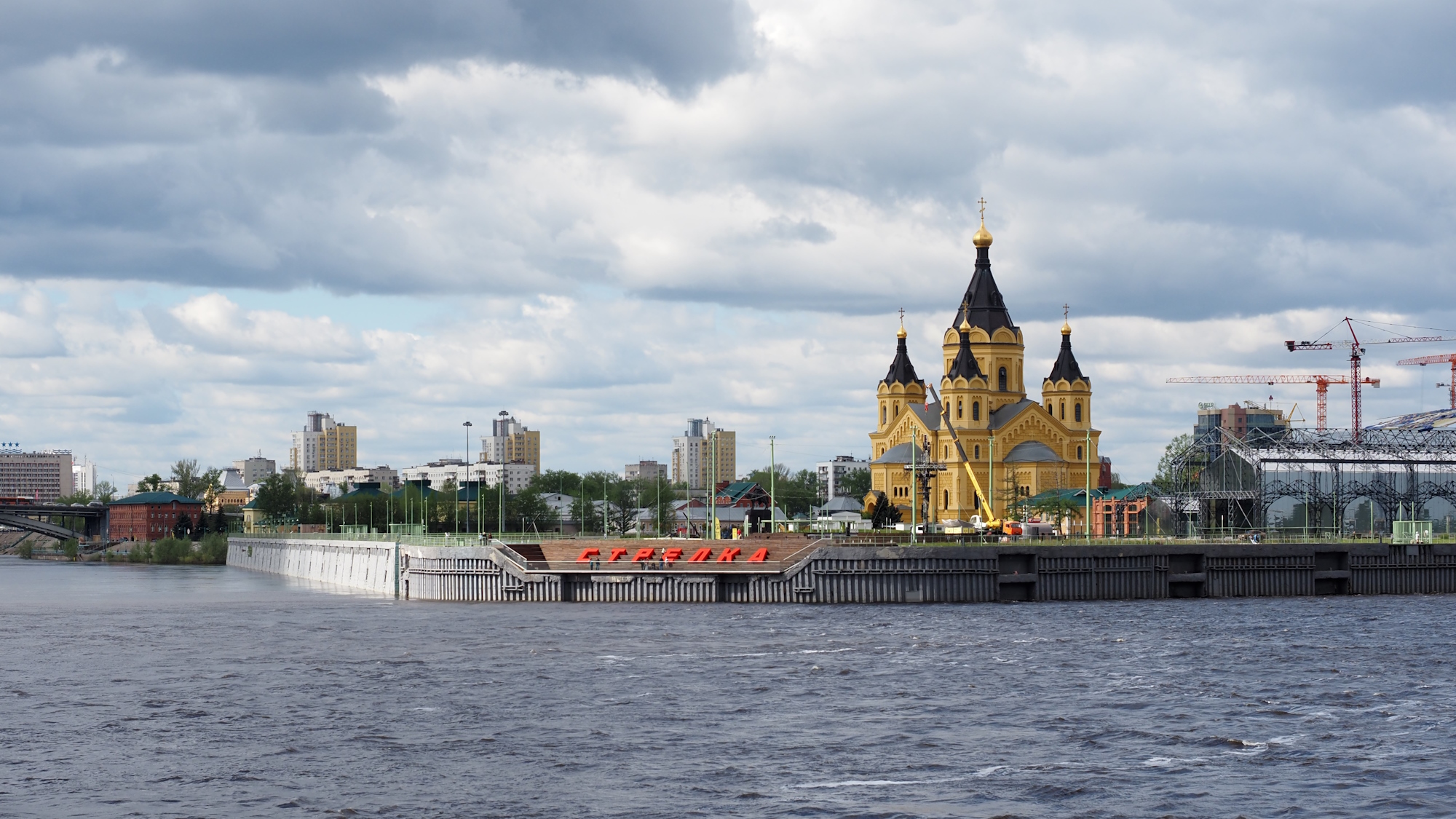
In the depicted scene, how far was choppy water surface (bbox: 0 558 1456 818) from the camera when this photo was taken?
40312mm

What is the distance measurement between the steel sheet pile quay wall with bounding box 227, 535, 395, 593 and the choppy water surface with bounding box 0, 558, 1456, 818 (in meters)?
35.7

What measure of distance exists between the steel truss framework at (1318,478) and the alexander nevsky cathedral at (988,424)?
26.0 metres

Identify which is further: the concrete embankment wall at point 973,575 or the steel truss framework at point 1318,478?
the steel truss framework at point 1318,478

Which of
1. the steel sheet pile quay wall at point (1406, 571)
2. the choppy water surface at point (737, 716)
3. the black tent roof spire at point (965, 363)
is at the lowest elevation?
the choppy water surface at point (737, 716)

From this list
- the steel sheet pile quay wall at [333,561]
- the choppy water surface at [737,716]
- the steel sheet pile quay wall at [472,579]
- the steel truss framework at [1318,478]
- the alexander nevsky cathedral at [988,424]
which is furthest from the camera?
the alexander nevsky cathedral at [988,424]

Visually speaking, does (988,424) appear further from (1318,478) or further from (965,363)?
(1318,478)

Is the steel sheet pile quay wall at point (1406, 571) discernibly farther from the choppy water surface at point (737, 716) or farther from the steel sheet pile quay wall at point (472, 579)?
the steel sheet pile quay wall at point (472, 579)

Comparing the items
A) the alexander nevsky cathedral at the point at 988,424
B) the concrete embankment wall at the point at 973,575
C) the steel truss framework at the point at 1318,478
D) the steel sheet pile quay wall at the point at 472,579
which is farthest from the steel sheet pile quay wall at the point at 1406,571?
the alexander nevsky cathedral at the point at 988,424

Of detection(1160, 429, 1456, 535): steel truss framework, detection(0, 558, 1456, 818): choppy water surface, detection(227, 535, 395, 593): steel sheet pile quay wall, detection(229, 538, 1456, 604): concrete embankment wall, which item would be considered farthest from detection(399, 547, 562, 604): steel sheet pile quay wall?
detection(1160, 429, 1456, 535): steel truss framework

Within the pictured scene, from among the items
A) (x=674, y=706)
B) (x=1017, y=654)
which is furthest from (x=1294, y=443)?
(x=674, y=706)

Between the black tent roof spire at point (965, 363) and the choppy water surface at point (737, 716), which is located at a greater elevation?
the black tent roof spire at point (965, 363)

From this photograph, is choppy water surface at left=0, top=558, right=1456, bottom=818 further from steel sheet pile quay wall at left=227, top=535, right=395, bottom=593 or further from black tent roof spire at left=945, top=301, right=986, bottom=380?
black tent roof spire at left=945, top=301, right=986, bottom=380

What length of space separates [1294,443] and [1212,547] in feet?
172

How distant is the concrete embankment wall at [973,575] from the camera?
9588 centimetres
